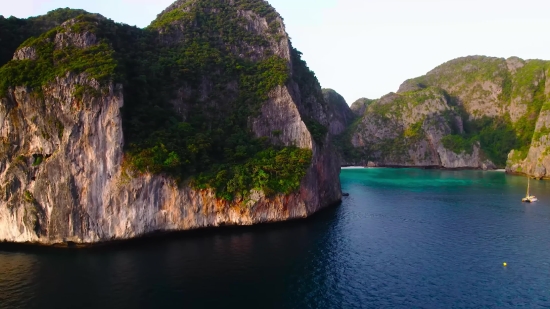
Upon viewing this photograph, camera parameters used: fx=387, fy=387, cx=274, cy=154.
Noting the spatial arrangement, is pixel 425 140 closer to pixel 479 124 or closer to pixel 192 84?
pixel 479 124

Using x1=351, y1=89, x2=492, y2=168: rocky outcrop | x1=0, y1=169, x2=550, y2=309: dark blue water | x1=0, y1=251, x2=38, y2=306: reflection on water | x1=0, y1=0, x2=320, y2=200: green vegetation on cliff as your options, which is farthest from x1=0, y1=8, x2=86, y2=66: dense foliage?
x1=351, y1=89, x2=492, y2=168: rocky outcrop

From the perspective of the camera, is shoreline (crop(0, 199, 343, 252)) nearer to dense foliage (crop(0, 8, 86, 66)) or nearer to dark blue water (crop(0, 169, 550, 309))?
dark blue water (crop(0, 169, 550, 309))

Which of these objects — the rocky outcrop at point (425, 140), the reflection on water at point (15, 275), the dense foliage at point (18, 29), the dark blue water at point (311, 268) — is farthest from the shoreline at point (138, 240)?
the rocky outcrop at point (425, 140)

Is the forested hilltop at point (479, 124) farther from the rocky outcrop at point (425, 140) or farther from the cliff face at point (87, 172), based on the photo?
the cliff face at point (87, 172)

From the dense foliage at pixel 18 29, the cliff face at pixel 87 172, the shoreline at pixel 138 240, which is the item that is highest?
the dense foliage at pixel 18 29

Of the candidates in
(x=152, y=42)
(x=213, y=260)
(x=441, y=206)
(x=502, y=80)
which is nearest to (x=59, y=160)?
(x=213, y=260)

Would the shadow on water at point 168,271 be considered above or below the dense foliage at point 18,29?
below
